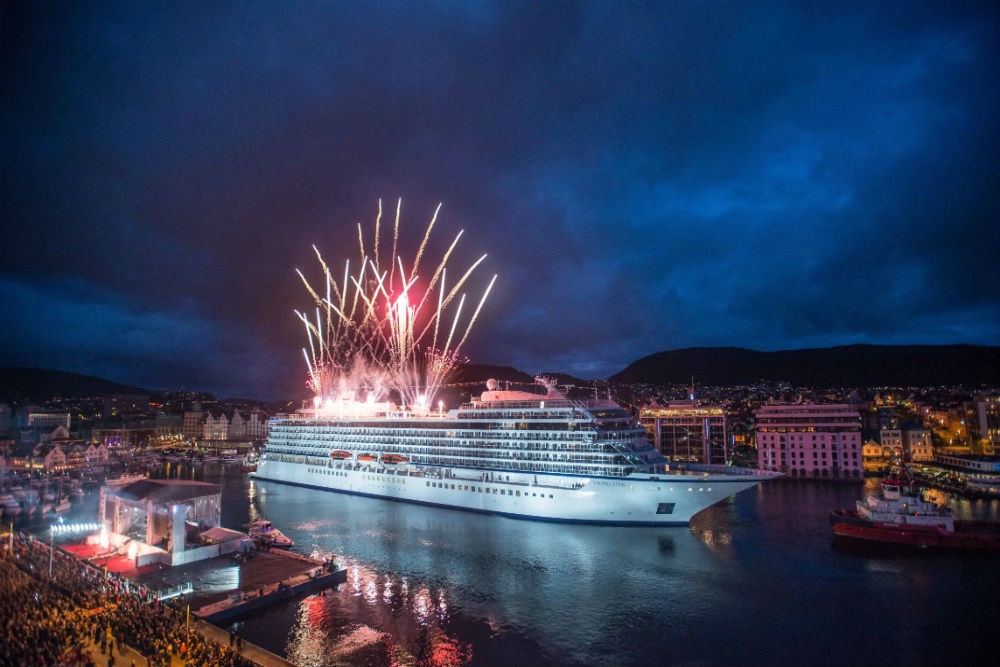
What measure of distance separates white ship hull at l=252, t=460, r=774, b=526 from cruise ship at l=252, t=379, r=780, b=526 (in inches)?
2.0

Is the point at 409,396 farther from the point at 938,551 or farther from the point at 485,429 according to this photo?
the point at 938,551

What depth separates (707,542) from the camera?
24750mm

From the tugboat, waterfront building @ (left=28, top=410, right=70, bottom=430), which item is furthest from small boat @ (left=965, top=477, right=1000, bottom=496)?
waterfront building @ (left=28, top=410, right=70, bottom=430)

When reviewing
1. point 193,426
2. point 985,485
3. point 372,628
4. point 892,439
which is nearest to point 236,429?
point 193,426

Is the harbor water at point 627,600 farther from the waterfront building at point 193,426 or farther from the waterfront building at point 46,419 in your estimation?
the waterfront building at point 46,419

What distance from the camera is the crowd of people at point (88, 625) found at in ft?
38.2

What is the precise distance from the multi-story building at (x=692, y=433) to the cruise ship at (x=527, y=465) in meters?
28.6

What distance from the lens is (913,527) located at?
998 inches

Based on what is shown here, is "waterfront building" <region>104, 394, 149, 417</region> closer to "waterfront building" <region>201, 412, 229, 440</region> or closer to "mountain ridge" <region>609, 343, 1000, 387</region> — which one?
"waterfront building" <region>201, 412, 229, 440</region>

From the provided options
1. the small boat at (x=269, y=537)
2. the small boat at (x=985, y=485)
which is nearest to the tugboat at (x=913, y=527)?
the small boat at (x=985, y=485)

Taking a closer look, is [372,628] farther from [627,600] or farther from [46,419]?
[46,419]

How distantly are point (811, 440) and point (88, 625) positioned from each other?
2093 inches

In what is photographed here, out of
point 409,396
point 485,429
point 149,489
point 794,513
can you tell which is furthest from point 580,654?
point 409,396

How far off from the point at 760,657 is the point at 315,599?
1361cm
